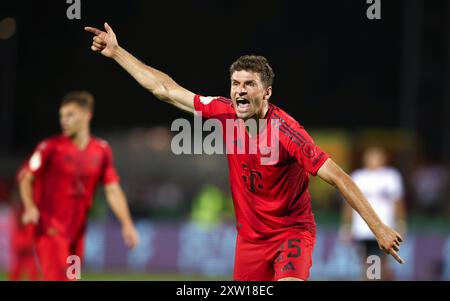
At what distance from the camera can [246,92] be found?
695 centimetres

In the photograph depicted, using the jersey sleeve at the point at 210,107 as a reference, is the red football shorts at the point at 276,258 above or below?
below

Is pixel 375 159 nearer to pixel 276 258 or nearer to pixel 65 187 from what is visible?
pixel 65 187

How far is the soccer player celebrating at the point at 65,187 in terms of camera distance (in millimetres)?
9391

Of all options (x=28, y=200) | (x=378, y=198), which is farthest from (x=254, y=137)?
(x=378, y=198)

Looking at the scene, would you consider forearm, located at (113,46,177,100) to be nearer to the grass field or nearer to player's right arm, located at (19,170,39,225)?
player's right arm, located at (19,170,39,225)

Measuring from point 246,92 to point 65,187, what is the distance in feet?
10.7

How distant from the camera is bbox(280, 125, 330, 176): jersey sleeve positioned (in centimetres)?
669

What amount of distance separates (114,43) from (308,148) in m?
1.90

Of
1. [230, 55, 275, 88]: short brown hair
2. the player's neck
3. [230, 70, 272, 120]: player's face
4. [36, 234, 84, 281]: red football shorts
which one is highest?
the player's neck

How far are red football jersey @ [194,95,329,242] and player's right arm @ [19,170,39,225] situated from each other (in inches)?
101


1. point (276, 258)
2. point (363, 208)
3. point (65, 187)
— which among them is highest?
point (65, 187)

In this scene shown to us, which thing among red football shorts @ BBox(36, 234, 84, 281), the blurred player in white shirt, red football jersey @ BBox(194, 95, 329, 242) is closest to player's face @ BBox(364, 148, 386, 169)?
the blurred player in white shirt

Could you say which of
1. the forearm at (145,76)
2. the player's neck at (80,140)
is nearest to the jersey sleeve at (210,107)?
the forearm at (145,76)

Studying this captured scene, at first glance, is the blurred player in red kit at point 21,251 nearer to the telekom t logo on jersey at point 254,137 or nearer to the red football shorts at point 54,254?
the red football shorts at point 54,254
